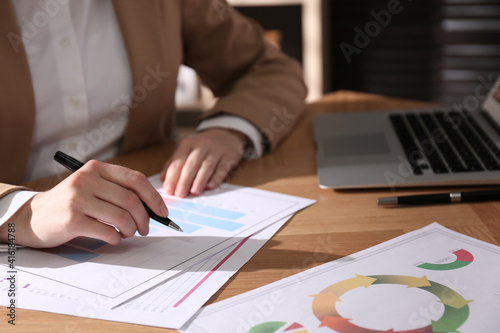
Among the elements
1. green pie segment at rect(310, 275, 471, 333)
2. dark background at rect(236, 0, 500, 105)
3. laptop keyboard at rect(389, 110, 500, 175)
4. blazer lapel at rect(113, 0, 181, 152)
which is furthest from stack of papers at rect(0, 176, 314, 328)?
dark background at rect(236, 0, 500, 105)

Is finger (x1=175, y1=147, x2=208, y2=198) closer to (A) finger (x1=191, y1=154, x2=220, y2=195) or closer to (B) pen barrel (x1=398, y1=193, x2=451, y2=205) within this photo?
(A) finger (x1=191, y1=154, x2=220, y2=195)

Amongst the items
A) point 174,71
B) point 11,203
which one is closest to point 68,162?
point 11,203

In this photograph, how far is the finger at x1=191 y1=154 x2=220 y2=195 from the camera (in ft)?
2.46

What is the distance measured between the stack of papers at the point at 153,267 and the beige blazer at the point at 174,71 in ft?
0.87

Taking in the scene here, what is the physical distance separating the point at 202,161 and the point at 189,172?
0.04 m

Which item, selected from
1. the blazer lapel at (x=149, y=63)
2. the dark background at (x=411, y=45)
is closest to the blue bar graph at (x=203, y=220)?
the blazer lapel at (x=149, y=63)

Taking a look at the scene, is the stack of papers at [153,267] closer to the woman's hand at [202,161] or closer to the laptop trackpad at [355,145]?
the woman's hand at [202,161]

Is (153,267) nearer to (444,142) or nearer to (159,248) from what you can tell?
(159,248)

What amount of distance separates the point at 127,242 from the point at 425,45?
1836 mm

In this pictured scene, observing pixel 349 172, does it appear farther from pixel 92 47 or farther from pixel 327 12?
pixel 327 12

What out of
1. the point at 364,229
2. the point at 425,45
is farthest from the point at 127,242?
the point at 425,45

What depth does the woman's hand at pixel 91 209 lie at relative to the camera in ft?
1.86

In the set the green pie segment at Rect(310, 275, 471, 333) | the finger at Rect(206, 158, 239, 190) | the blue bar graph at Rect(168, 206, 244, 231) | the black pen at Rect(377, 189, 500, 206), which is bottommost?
the finger at Rect(206, 158, 239, 190)

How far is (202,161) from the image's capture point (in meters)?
0.80
